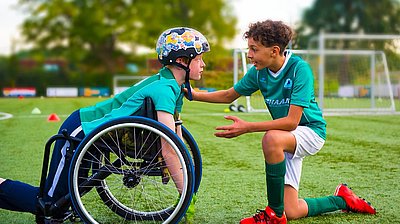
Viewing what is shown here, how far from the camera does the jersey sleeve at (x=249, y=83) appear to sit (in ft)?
11.8

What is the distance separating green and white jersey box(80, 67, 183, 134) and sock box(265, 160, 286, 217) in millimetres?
622

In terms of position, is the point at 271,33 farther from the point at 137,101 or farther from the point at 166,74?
the point at 137,101

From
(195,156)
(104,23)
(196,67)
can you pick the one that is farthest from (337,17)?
(104,23)

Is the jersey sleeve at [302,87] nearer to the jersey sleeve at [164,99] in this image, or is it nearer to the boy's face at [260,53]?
the boy's face at [260,53]

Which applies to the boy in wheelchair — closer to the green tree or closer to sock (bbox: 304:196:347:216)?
sock (bbox: 304:196:347:216)

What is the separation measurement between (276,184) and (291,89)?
0.53 m

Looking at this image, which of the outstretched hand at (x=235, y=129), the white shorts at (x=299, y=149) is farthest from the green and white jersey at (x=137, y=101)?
the white shorts at (x=299, y=149)

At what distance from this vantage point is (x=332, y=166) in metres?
5.46

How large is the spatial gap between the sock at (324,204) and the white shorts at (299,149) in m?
0.15

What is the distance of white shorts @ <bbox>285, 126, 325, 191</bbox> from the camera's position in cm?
330

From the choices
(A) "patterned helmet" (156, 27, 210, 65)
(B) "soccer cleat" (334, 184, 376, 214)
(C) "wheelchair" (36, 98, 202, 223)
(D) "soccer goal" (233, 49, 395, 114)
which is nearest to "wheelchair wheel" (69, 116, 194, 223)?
(C) "wheelchair" (36, 98, 202, 223)

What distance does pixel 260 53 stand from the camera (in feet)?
10.7

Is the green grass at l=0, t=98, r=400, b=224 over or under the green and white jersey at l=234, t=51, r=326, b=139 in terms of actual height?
under

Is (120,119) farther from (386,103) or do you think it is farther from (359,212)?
(386,103)
